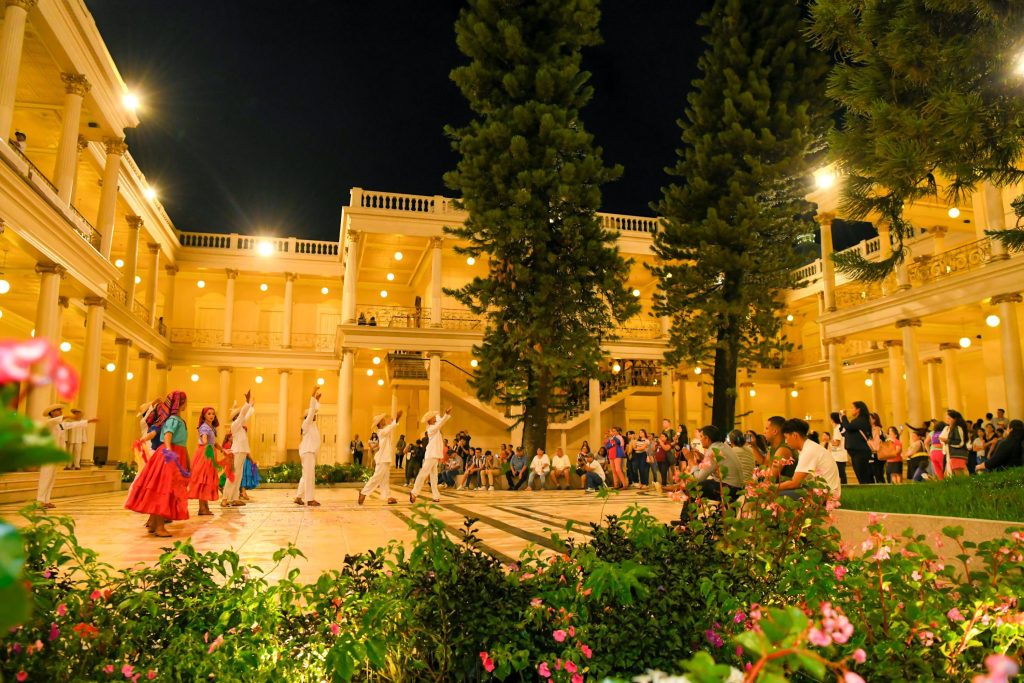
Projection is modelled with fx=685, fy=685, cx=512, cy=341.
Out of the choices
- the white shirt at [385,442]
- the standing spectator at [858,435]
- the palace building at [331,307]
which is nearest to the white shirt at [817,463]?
the palace building at [331,307]

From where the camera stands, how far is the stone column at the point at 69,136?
1496cm

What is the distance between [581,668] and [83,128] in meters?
19.7

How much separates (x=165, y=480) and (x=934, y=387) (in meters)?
24.8

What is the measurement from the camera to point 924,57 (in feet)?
18.4

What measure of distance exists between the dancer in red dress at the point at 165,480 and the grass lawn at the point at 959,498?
→ 7517 millimetres

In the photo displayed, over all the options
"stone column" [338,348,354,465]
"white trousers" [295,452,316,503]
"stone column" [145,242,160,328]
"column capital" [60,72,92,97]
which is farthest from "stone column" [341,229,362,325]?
"white trousers" [295,452,316,503]

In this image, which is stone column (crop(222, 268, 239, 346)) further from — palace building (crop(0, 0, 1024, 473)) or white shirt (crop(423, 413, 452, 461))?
white shirt (crop(423, 413, 452, 461))

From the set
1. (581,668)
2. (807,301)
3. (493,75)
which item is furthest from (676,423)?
(581,668)

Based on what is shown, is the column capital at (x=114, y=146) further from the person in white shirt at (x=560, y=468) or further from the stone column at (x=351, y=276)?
the person in white shirt at (x=560, y=468)

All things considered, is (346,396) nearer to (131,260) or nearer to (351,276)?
(351,276)

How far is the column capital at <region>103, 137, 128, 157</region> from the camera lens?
18156 mm

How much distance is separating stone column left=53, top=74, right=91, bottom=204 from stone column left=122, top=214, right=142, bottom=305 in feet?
24.4

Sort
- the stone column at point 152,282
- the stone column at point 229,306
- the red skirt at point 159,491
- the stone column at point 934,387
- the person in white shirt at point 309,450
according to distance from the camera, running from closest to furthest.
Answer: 1. the red skirt at point 159,491
2. the person in white shirt at point 309,450
3. the stone column at point 934,387
4. the stone column at point 152,282
5. the stone column at point 229,306

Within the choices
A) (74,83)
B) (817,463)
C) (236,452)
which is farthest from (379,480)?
(74,83)
